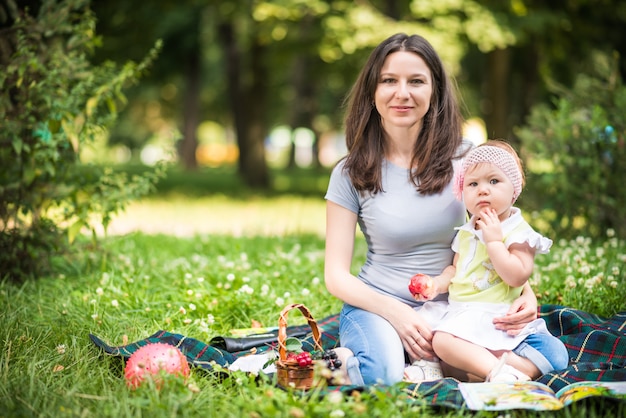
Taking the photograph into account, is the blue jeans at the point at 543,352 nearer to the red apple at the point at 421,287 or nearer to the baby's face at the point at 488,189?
the red apple at the point at 421,287

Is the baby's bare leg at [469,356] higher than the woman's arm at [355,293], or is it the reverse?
the woman's arm at [355,293]

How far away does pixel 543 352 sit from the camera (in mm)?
3102

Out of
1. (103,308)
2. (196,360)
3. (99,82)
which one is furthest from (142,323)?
(99,82)

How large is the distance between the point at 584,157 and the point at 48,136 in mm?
4494

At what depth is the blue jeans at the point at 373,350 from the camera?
118 inches

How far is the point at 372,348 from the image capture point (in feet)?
10.1

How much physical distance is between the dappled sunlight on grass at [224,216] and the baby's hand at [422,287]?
13.8 ft

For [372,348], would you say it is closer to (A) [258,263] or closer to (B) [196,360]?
(B) [196,360]

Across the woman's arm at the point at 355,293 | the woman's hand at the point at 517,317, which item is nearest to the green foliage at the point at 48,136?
the woman's arm at the point at 355,293

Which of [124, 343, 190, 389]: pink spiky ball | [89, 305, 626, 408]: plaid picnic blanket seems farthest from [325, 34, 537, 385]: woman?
[124, 343, 190, 389]: pink spiky ball

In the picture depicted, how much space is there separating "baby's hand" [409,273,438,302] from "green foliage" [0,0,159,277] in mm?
2320

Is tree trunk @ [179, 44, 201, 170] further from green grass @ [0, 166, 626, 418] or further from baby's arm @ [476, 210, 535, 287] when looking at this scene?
baby's arm @ [476, 210, 535, 287]

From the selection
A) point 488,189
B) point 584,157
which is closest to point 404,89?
point 488,189

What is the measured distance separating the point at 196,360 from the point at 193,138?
72.2ft
